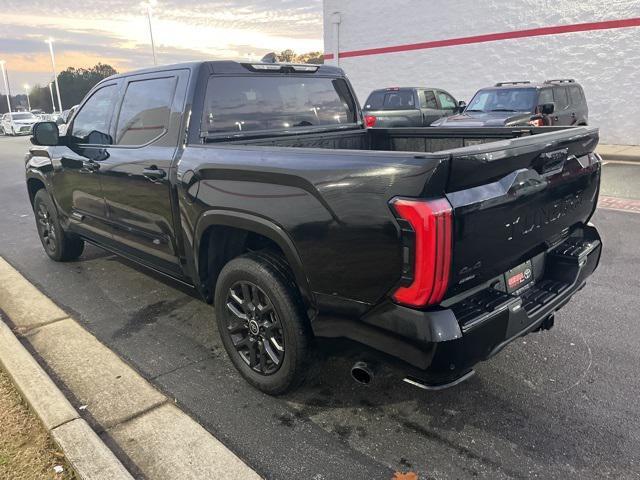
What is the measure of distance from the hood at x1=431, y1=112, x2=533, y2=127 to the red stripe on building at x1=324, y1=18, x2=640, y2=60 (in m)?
6.48

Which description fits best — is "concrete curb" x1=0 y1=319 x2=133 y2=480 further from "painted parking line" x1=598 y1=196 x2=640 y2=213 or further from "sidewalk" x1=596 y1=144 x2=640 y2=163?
"sidewalk" x1=596 y1=144 x2=640 y2=163

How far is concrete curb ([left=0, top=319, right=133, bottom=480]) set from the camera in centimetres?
239

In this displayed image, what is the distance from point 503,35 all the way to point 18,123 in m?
32.1

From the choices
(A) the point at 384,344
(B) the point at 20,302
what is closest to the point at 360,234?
(A) the point at 384,344

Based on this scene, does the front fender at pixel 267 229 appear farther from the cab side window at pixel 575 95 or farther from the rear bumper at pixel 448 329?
the cab side window at pixel 575 95

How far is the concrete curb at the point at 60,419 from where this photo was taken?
2389 mm

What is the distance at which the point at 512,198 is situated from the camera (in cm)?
236

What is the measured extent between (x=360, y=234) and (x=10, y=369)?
8.08 feet

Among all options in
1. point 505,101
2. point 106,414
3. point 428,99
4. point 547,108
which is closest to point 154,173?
point 106,414

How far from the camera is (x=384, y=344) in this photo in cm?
231

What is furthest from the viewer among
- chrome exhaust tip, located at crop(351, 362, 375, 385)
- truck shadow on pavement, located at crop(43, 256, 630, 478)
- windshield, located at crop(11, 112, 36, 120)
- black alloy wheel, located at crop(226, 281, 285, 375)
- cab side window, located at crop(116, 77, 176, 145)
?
windshield, located at crop(11, 112, 36, 120)

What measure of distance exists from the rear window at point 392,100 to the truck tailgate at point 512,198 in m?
11.9

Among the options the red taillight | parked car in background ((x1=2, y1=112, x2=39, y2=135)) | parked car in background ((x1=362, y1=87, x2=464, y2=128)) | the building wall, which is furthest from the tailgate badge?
parked car in background ((x1=2, y1=112, x2=39, y2=135))

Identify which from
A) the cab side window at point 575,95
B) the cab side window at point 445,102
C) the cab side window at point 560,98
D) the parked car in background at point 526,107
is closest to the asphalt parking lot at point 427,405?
the parked car in background at point 526,107
